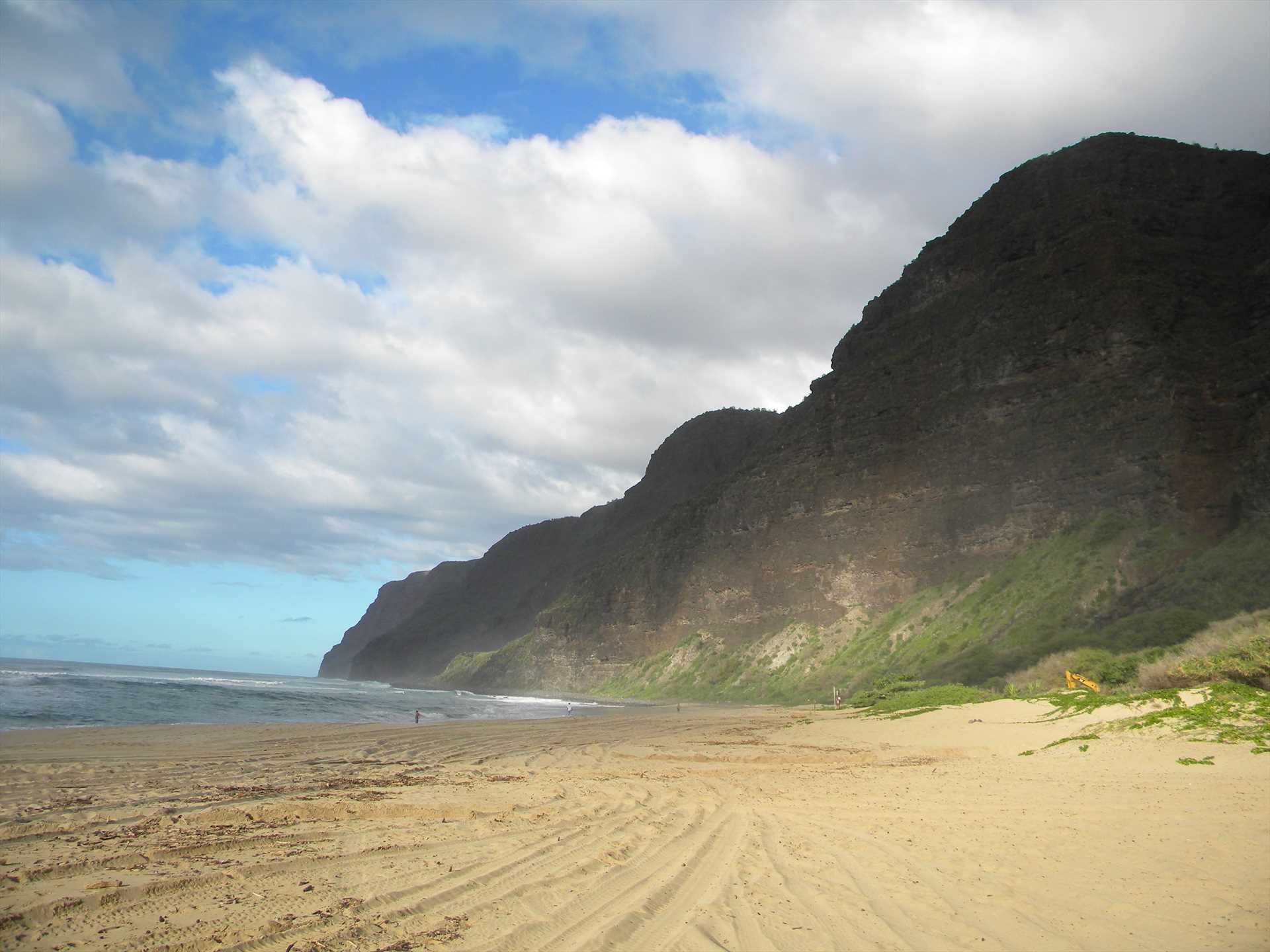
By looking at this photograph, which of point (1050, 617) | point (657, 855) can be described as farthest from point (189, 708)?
point (1050, 617)

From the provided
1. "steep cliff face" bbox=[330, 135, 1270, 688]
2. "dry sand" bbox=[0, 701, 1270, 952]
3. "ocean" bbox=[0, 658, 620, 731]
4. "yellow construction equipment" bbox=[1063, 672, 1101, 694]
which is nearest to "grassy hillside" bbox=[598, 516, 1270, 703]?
"yellow construction equipment" bbox=[1063, 672, 1101, 694]

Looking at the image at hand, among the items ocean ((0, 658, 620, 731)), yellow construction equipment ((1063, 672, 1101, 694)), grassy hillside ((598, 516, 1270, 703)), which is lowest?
ocean ((0, 658, 620, 731))

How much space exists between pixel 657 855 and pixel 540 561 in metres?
134

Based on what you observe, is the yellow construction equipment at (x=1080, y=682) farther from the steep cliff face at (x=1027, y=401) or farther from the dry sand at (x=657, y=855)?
the steep cliff face at (x=1027, y=401)

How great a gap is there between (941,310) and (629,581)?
137 feet

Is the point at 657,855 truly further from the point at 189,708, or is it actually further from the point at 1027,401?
the point at 1027,401

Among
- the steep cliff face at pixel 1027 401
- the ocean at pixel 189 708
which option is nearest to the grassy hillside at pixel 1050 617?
the steep cliff face at pixel 1027 401

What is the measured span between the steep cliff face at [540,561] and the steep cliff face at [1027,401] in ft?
126

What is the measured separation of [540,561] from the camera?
140m

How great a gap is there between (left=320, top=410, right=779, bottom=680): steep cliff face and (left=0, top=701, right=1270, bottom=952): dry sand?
289 feet

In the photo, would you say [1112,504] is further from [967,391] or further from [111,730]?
[111,730]

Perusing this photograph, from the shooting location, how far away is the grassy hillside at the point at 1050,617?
2595cm

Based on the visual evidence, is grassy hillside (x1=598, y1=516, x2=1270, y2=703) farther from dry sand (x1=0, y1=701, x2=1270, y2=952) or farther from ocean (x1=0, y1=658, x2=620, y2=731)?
ocean (x1=0, y1=658, x2=620, y2=731)

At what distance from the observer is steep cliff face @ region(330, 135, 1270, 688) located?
3656 centimetres
